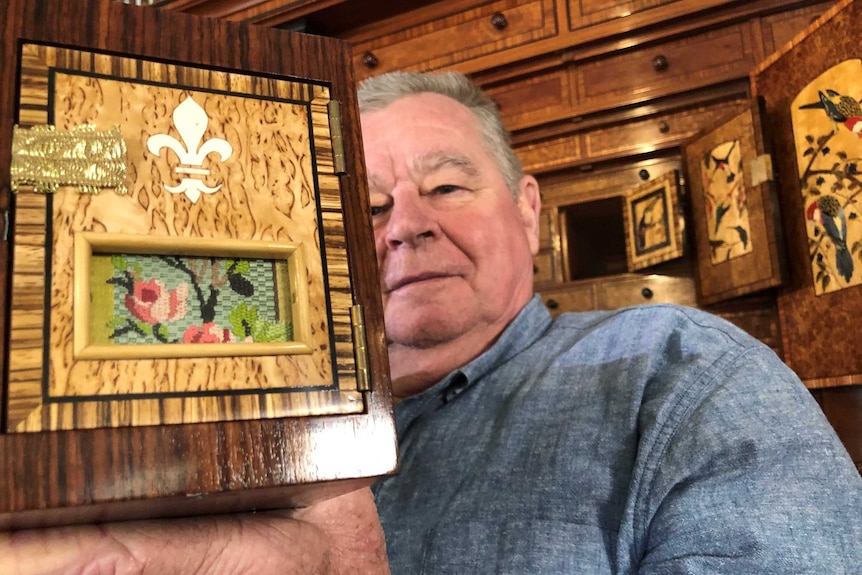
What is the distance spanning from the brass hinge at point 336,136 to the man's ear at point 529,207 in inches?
32.2

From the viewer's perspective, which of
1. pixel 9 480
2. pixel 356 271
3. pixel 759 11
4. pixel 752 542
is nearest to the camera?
pixel 9 480

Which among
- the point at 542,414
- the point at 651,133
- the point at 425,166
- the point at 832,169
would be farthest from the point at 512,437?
the point at 651,133

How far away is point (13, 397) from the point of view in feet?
1.07

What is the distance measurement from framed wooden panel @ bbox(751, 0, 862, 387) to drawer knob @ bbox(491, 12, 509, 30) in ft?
2.48

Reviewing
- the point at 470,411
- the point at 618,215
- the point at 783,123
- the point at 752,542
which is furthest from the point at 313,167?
the point at 618,215

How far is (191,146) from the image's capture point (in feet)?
1.29

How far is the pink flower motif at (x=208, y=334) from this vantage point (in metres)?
0.37

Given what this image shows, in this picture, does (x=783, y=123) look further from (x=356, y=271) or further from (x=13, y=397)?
(x=13, y=397)

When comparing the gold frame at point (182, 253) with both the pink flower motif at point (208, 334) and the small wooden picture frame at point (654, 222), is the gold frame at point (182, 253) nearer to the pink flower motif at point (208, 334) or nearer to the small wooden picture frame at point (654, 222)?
the pink flower motif at point (208, 334)

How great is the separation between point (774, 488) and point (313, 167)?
0.49 metres

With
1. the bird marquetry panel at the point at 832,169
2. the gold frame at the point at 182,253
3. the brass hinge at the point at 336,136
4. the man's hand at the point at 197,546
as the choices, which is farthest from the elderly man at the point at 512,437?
the bird marquetry panel at the point at 832,169

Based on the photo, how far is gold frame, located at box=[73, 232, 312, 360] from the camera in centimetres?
35

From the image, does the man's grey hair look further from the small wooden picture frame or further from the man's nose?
the small wooden picture frame

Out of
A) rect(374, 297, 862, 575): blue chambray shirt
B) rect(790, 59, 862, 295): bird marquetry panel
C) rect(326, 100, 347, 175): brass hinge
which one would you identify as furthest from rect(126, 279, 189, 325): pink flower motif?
rect(790, 59, 862, 295): bird marquetry panel
